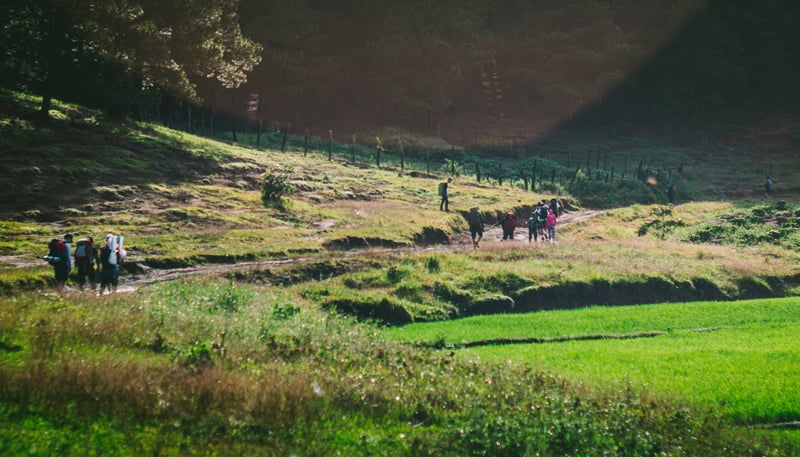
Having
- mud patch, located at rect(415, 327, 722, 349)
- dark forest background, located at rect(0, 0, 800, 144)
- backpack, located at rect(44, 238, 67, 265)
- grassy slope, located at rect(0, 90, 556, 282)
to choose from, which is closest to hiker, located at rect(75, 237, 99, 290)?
backpack, located at rect(44, 238, 67, 265)

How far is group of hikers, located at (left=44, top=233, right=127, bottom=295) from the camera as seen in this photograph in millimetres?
20500

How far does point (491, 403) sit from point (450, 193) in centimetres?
4171

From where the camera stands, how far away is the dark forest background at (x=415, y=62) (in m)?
44.7

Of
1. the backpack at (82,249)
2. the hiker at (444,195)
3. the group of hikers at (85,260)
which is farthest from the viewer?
the hiker at (444,195)

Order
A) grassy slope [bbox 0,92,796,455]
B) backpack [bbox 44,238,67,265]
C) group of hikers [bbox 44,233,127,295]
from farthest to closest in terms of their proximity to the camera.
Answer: group of hikers [bbox 44,233,127,295]
backpack [bbox 44,238,67,265]
grassy slope [bbox 0,92,796,455]

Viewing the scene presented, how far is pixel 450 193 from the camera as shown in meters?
53.5

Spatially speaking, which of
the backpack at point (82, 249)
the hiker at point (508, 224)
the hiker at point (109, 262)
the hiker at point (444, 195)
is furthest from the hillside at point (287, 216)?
the hiker at point (109, 262)

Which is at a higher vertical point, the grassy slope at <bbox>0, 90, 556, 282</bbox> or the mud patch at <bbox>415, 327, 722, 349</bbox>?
the grassy slope at <bbox>0, 90, 556, 282</bbox>

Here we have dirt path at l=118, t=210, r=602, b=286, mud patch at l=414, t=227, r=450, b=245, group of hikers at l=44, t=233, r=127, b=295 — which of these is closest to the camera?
group of hikers at l=44, t=233, r=127, b=295

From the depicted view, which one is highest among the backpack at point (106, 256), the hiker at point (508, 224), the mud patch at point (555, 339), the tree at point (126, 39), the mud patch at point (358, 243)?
the tree at point (126, 39)

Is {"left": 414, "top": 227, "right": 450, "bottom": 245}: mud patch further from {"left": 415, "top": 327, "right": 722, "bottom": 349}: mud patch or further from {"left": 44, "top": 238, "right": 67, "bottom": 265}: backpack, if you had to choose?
{"left": 44, "top": 238, "right": 67, "bottom": 265}: backpack

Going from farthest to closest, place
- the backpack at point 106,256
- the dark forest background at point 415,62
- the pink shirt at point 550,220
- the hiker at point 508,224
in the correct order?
1. the dark forest background at point 415,62
2. the hiker at point 508,224
3. the pink shirt at point 550,220
4. the backpack at point 106,256

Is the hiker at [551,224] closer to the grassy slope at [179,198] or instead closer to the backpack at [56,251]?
the grassy slope at [179,198]

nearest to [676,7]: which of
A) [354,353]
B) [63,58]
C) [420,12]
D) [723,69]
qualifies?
[723,69]
